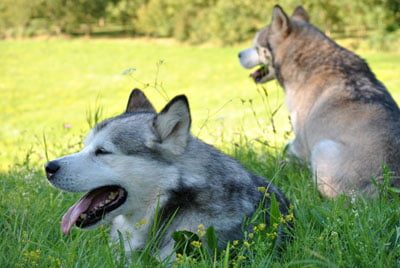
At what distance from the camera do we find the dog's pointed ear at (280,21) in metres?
7.23

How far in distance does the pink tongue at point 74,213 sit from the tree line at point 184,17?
2497cm

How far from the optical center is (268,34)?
756cm

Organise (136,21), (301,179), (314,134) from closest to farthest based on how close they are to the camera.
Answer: (301,179) → (314,134) → (136,21)

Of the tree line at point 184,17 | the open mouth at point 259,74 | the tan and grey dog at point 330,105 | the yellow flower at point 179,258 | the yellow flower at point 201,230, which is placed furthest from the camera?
the tree line at point 184,17

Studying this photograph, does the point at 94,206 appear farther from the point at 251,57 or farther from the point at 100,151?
the point at 251,57

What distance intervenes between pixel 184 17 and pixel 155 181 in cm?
3143

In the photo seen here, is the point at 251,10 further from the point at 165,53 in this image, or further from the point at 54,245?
the point at 54,245

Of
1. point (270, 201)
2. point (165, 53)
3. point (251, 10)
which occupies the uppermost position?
point (270, 201)

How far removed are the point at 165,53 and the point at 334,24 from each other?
8.11 metres

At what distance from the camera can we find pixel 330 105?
6012mm

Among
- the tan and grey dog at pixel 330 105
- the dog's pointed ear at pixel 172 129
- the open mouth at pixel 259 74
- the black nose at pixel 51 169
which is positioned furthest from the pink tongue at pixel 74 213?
the open mouth at pixel 259 74

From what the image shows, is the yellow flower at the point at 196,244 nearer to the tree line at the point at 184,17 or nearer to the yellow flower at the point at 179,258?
the yellow flower at the point at 179,258

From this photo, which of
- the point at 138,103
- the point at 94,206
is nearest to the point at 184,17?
the point at 138,103

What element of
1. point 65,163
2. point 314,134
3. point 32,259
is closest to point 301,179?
point 314,134
